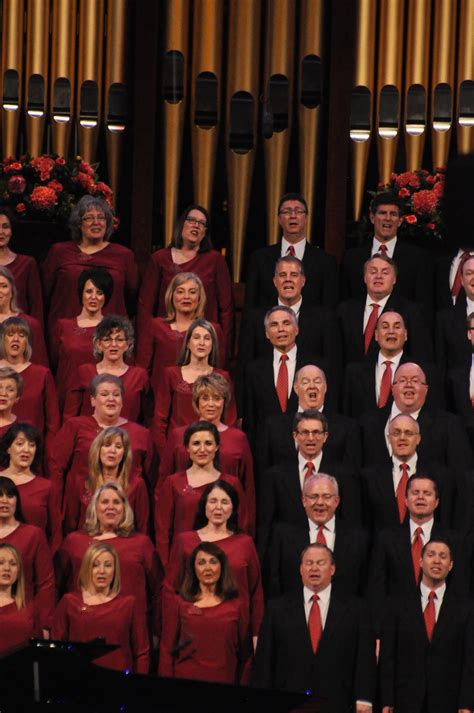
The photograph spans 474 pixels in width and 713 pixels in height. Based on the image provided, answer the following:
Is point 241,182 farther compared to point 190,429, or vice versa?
point 241,182

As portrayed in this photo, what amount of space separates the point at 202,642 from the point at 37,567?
72 cm

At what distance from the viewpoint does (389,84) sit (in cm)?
835

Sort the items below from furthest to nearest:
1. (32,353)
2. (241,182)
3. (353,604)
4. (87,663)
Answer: (241,182) < (32,353) < (353,604) < (87,663)

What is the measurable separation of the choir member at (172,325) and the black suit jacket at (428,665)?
5.48 ft

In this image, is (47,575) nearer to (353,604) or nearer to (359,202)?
(353,604)

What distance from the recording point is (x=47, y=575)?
6.17m

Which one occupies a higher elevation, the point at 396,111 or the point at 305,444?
the point at 396,111

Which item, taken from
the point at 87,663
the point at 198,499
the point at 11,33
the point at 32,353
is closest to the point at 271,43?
the point at 11,33

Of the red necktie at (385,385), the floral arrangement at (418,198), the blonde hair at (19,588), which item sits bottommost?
the blonde hair at (19,588)

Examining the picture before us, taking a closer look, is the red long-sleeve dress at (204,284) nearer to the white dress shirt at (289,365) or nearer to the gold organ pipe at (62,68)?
the white dress shirt at (289,365)

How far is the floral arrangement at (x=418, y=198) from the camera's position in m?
7.84

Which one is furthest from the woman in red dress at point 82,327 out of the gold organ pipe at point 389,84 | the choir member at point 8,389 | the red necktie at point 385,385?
the gold organ pipe at point 389,84

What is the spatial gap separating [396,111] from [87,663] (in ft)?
16.3

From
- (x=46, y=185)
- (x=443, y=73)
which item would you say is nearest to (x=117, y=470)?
(x=46, y=185)
